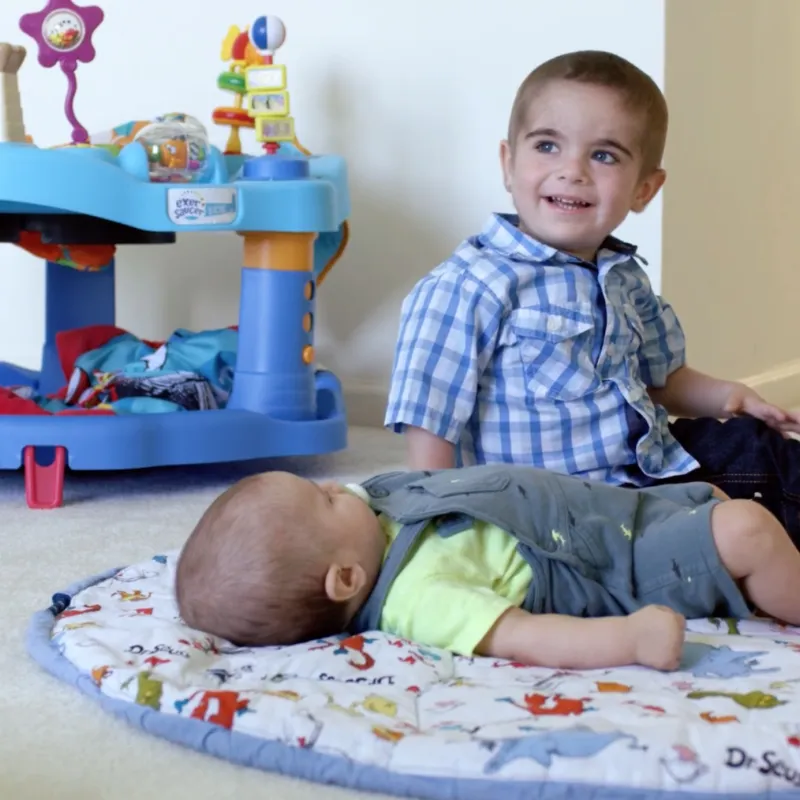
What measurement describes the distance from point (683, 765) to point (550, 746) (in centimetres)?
8

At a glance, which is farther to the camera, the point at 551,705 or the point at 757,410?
the point at 757,410

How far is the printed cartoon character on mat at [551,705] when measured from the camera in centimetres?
86

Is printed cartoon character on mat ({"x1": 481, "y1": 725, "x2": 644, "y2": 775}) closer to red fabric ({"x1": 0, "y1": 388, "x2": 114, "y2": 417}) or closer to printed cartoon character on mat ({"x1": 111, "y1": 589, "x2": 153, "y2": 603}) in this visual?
printed cartoon character on mat ({"x1": 111, "y1": 589, "x2": 153, "y2": 603})

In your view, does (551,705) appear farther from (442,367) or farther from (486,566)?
(442,367)

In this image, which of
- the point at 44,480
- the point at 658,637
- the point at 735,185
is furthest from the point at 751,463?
the point at 735,185

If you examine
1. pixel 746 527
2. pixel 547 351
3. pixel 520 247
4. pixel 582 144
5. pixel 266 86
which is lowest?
pixel 746 527

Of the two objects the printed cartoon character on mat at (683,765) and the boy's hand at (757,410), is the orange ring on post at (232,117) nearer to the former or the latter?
the boy's hand at (757,410)

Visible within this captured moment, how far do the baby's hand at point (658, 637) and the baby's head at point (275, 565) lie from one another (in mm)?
223

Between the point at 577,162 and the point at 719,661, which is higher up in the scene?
the point at 577,162

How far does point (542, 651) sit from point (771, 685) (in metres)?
0.17

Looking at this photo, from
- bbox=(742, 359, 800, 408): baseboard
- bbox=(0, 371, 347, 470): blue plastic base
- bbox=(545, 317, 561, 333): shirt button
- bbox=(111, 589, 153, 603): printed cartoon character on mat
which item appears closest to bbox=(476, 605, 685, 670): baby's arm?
bbox=(111, 589, 153, 603): printed cartoon character on mat

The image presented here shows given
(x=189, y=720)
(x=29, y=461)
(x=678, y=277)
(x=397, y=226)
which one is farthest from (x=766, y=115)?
(x=189, y=720)

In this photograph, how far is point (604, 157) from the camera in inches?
54.4

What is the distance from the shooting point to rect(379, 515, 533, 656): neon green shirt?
1002 millimetres
